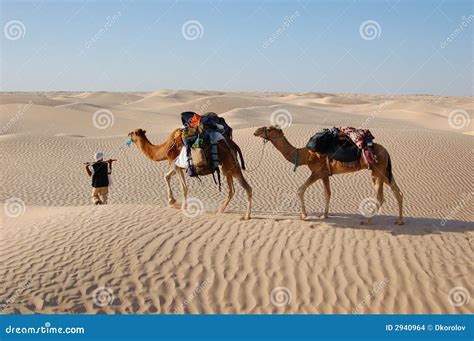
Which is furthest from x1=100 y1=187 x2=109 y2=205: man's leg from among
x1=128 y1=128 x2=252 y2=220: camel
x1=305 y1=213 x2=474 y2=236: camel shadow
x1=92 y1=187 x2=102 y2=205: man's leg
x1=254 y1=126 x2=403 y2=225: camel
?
x1=305 y1=213 x2=474 y2=236: camel shadow

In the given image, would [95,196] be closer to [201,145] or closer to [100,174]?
[100,174]

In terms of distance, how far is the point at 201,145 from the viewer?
8.95 metres

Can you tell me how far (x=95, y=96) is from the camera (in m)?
82.0

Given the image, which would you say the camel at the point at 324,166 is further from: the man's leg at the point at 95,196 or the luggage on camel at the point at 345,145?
the man's leg at the point at 95,196

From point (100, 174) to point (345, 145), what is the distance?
5981 mm

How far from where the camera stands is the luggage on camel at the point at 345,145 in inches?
348

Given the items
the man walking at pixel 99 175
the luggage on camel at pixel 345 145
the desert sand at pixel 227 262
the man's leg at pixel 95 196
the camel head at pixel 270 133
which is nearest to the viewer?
the desert sand at pixel 227 262

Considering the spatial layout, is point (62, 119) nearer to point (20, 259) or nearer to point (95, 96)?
point (20, 259)

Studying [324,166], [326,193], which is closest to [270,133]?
[324,166]

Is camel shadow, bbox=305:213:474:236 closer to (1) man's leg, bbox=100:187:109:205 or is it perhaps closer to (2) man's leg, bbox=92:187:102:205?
(1) man's leg, bbox=100:187:109:205

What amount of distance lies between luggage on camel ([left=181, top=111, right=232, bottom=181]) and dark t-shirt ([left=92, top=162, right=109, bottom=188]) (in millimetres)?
2806

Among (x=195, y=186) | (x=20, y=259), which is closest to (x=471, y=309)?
(x=20, y=259)

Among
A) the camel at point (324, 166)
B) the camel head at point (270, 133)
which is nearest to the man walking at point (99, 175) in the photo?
the camel head at point (270, 133)

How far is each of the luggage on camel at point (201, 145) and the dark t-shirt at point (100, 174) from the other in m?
2.81
